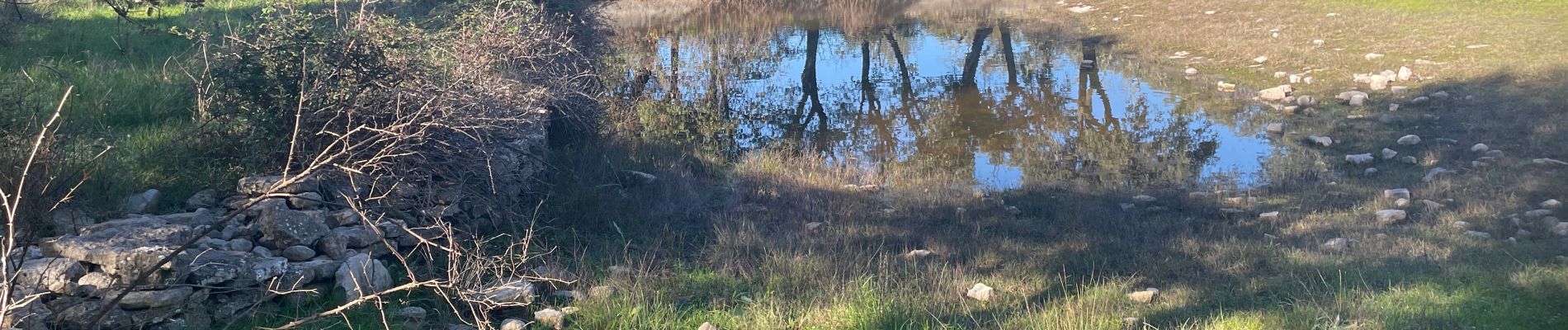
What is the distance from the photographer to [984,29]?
20750 mm

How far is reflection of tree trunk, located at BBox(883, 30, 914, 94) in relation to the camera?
52.1ft

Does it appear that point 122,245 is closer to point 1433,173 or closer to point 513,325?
point 513,325

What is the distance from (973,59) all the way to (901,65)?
1179mm

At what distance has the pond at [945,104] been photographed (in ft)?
34.7

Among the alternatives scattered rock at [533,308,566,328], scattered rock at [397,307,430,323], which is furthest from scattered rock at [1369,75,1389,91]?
scattered rock at [397,307,430,323]

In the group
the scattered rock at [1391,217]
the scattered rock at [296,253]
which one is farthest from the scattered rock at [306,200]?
the scattered rock at [1391,217]

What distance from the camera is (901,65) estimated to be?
17.4 metres

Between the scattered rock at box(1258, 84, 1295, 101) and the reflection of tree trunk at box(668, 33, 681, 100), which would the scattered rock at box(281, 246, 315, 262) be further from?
the scattered rock at box(1258, 84, 1295, 101)

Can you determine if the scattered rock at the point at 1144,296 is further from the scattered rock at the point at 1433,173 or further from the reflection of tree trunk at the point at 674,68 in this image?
the reflection of tree trunk at the point at 674,68

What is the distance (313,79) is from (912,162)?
610 cm

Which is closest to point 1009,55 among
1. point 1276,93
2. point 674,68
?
point 1276,93

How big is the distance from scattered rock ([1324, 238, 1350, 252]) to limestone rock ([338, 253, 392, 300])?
5.35 m

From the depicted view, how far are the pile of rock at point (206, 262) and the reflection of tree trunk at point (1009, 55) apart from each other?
11.5m

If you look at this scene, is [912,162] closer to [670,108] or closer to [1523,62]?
[670,108]
